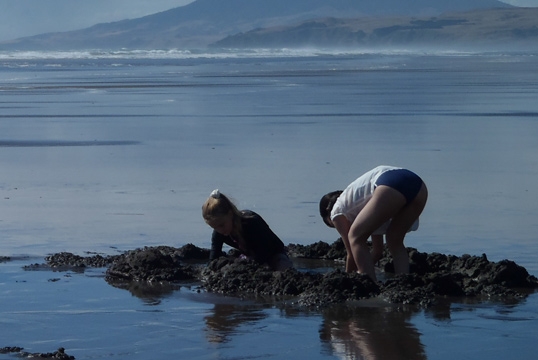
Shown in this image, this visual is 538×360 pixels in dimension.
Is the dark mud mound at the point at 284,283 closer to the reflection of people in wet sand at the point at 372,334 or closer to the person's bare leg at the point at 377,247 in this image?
the reflection of people in wet sand at the point at 372,334

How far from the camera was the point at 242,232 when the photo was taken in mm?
8484

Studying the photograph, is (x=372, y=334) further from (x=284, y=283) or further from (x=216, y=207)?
(x=216, y=207)

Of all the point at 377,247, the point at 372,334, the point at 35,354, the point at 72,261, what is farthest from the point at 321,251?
the point at 35,354

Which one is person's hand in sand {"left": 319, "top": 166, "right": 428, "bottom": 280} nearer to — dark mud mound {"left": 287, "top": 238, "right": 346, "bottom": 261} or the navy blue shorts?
the navy blue shorts

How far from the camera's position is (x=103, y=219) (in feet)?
36.9

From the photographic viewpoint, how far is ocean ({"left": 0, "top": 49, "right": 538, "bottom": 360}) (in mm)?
6832

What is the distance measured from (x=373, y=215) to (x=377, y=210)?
0.04 meters

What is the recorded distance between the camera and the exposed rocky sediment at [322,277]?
7.80m

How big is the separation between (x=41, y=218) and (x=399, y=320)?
5.04m

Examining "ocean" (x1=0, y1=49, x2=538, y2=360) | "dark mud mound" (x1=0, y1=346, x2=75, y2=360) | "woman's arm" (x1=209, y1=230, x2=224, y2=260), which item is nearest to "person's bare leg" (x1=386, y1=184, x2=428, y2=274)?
"ocean" (x1=0, y1=49, x2=538, y2=360)

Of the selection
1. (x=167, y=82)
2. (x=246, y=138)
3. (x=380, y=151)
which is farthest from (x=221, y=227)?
(x=167, y=82)

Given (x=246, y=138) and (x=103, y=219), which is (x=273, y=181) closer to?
(x=103, y=219)

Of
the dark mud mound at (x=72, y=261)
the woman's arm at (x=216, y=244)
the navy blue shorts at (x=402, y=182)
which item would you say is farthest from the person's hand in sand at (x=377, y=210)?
the dark mud mound at (x=72, y=261)

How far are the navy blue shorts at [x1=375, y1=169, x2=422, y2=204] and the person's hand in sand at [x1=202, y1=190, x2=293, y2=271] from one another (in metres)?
1.02
